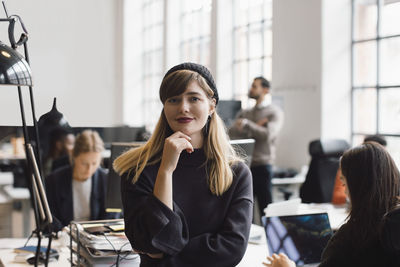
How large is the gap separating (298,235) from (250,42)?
4.52 meters

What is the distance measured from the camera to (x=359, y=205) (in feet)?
5.46

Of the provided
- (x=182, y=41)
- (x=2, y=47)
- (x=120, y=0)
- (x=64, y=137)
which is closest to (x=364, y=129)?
(x=182, y=41)

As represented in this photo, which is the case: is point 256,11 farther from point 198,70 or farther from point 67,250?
point 198,70

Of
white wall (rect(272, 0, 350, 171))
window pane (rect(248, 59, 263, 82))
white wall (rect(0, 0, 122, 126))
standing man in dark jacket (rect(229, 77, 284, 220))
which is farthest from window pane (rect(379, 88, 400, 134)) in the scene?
white wall (rect(0, 0, 122, 126))

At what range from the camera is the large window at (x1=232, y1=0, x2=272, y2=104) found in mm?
5944

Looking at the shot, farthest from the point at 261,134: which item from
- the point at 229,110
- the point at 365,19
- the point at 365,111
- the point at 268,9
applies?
the point at 268,9

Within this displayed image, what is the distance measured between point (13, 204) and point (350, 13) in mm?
3703

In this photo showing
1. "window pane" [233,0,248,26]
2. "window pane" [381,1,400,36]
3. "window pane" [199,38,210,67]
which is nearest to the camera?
"window pane" [381,1,400,36]

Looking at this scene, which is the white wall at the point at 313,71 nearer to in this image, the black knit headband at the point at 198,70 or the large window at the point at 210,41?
the large window at the point at 210,41

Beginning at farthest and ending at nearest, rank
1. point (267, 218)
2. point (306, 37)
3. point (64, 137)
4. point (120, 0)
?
point (306, 37) → point (64, 137) → point (120, 0) → point (267, 218)

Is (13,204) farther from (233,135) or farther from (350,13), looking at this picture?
(350,13)

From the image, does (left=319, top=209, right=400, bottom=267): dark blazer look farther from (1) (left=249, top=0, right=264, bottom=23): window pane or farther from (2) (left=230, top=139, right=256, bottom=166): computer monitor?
(1) (left=249, top=0, right=264, bottom=23): window pane

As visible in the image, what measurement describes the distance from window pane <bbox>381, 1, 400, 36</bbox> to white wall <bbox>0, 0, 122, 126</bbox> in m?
3.12

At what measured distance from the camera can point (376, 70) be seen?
497 cm
